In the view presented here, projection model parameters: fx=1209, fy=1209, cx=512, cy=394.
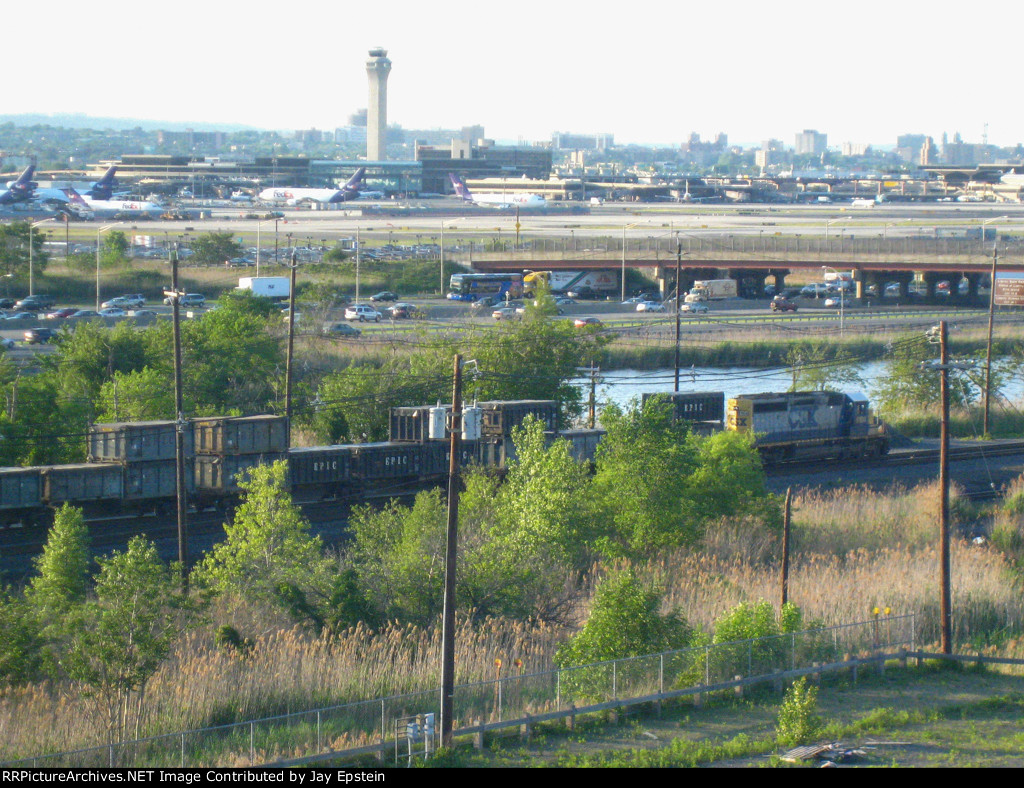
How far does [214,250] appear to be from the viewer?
270 ft

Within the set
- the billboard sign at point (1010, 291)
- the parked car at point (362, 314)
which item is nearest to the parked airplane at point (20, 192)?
the parked car at point (362, 314)

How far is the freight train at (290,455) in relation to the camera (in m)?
27.0

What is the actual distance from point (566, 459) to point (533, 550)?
2.09 m

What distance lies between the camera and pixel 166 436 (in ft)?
92.7

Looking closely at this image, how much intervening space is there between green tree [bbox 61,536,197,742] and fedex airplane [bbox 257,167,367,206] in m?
141

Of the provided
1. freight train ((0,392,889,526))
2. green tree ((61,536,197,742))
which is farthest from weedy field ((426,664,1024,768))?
freight train ((0,392,889,526))

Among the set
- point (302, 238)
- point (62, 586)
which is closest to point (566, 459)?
point (62, 586)

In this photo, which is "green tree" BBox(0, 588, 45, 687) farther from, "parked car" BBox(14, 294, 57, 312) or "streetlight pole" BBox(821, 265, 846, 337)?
"parked car" BBox(14, 294, 57, 312)

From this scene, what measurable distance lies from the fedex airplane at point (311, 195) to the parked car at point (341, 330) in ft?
319

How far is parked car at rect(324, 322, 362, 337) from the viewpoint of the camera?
184 feet

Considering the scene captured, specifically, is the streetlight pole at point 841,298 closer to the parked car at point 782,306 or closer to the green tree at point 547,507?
the parked car at point 782,306

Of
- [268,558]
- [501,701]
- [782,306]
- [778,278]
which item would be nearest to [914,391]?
[782,306]

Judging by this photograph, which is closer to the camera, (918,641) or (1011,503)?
(918,641)

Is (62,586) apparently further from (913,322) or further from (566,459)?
(913,322)
